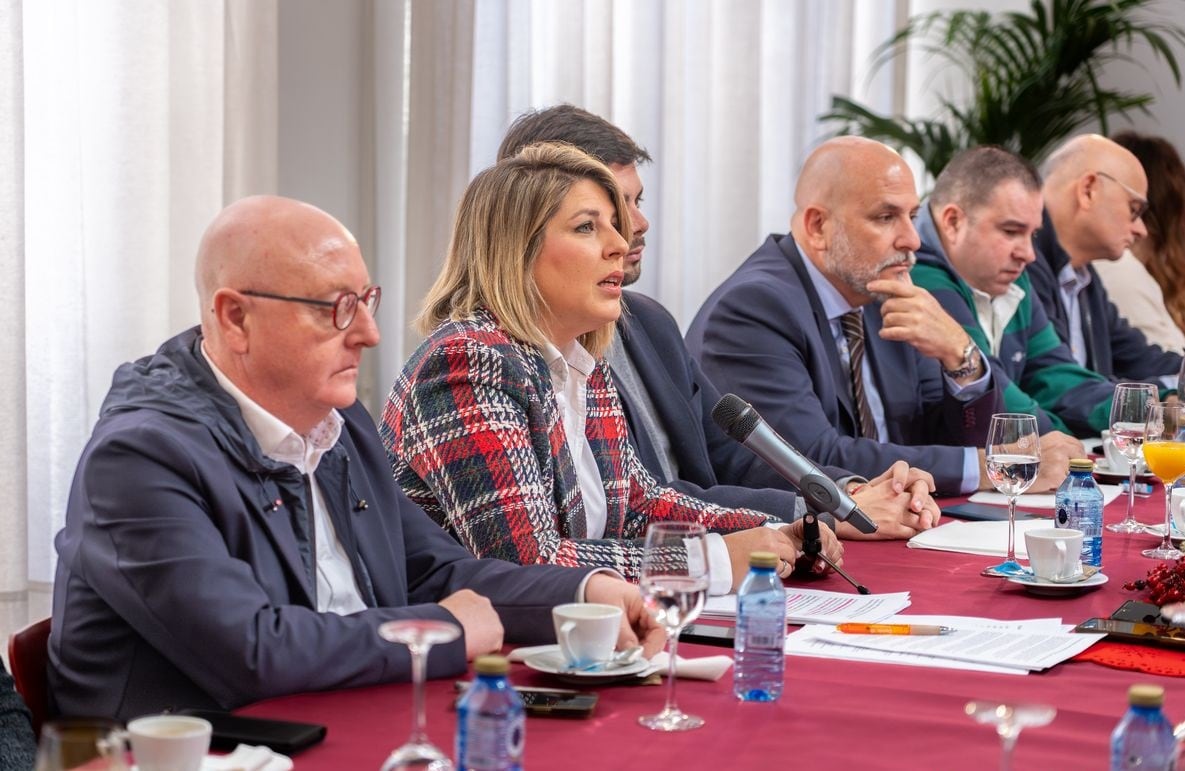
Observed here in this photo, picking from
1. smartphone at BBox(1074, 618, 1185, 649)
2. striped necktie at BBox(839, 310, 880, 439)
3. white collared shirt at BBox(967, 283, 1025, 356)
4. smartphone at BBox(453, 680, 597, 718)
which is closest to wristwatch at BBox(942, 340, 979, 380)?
striped necktie at BBox(839, 310, 880, 439)

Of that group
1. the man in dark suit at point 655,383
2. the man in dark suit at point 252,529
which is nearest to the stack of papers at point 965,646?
the man in dark suit at point 252,529

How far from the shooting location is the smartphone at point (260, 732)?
135cm

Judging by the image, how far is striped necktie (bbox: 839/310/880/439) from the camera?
347cm

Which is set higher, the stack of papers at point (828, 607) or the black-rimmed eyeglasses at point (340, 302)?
the black-rimmed eyeglasses at point (340, 302)

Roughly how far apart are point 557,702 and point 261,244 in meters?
0.69

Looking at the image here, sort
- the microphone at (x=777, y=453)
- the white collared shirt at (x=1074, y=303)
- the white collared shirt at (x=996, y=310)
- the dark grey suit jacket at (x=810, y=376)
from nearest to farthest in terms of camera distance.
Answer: the microphone at (x=777, y=453)
the dark grey suit jacket at (x=810, y=376)
the white collared shirt at (x=996, y=310)
the white collared shirt at (x=1074, y=303)

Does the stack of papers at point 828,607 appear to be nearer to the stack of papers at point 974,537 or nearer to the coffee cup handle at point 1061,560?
the coffee cup handle at point 1061,560

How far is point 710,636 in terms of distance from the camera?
1807 millimetres

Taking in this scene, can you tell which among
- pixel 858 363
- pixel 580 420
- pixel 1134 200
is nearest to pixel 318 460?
pixel 580 420

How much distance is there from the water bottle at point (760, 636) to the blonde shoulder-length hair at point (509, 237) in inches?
31.9

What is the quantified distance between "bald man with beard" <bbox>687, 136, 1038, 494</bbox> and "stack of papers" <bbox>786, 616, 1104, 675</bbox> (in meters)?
1.23

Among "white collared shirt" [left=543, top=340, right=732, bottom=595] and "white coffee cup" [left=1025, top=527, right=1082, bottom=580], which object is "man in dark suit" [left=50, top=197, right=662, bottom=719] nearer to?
"white collared shirt" [left=543, top=340, right=732, bottom=595]

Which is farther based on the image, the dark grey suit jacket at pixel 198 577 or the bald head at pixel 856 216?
the bald head at pixel 856 216

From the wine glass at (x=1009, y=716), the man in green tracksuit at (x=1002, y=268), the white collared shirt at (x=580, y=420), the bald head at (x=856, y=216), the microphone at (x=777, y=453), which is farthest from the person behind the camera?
the man in green tracksuit at (x=1002, y=268)
